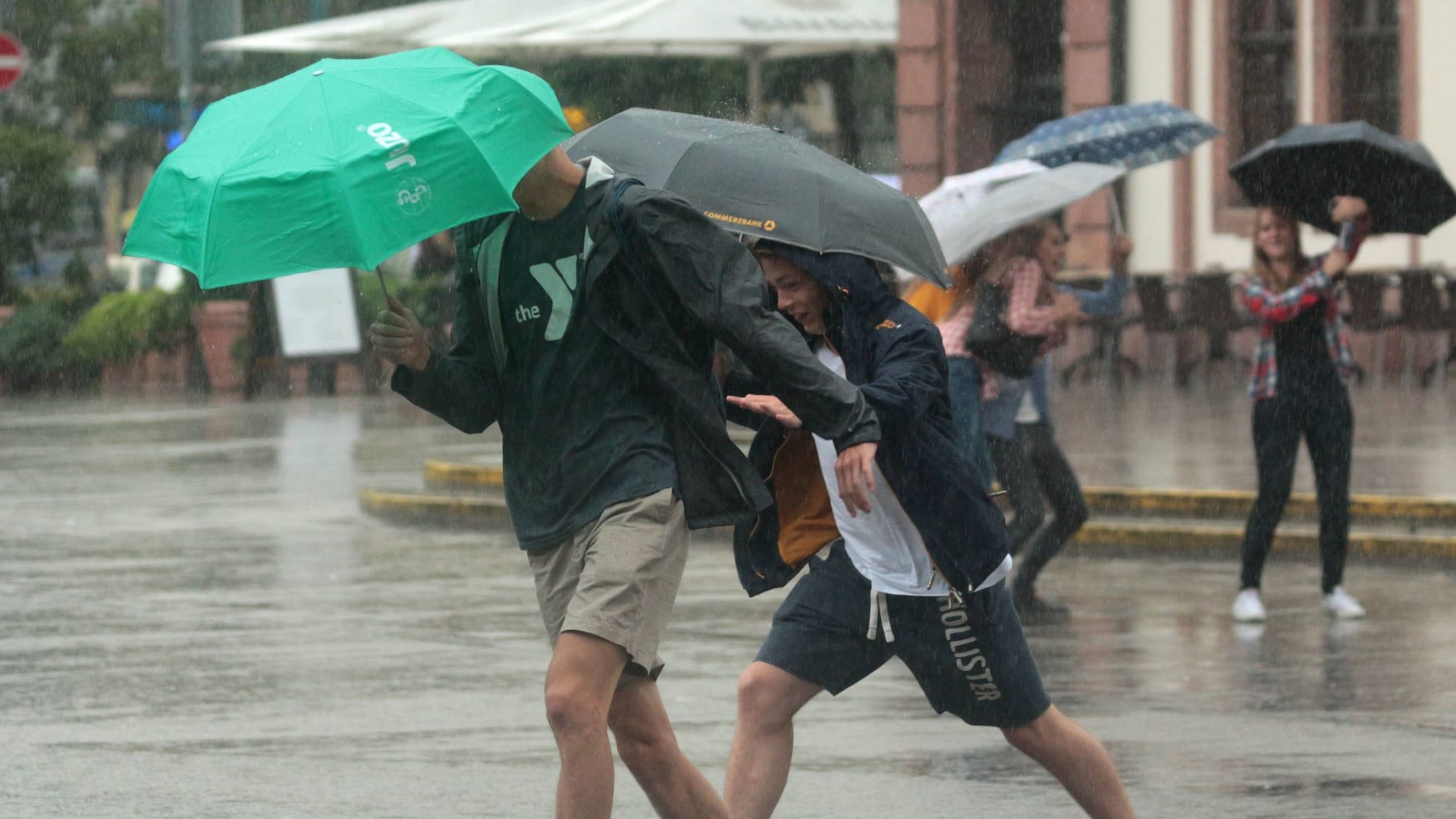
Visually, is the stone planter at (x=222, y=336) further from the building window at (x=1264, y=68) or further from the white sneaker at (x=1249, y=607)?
the white sneaker at (x=1249, y=607)

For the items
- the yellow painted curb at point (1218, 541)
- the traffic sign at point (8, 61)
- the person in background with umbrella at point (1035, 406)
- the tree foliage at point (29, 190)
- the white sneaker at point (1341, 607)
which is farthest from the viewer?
the tree foliage at point (29, 190)

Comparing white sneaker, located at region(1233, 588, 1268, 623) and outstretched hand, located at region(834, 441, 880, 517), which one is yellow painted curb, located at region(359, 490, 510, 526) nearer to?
white sneaker, located at region(1233, 588, 1268, 623)

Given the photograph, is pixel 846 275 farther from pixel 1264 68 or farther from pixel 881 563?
pixel 1264 68

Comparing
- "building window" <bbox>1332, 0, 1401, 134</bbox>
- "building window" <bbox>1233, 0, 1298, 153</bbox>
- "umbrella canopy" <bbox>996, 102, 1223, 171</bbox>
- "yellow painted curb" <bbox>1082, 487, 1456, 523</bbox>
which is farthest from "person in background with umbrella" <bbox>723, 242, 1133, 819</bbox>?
"building window" <bbox>1233, 0, 1298, 153</bbox>

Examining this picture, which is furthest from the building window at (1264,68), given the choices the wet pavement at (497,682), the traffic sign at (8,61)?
the traffic sign at (8,61)

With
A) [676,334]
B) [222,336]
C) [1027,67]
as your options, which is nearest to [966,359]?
[676,334]

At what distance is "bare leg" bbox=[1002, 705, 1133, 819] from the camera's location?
5.50 metres

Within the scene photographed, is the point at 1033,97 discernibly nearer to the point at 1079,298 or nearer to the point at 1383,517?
the point at 1383,517

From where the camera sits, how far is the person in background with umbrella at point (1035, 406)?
997 cm

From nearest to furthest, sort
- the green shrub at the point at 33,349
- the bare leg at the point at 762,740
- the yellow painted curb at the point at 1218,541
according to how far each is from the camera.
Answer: the bare leg at the point at 762,740
the yellow painted curb at the point at 1218,541
the green shrub at the point at 33,349

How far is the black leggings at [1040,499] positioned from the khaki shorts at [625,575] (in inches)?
206

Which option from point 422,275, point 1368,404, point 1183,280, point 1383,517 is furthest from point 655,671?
point 422,275

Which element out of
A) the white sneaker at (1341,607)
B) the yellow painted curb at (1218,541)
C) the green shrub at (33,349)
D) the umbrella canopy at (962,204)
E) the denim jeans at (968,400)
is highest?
the umbrella canopy at (962,204)

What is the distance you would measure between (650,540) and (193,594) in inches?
269
